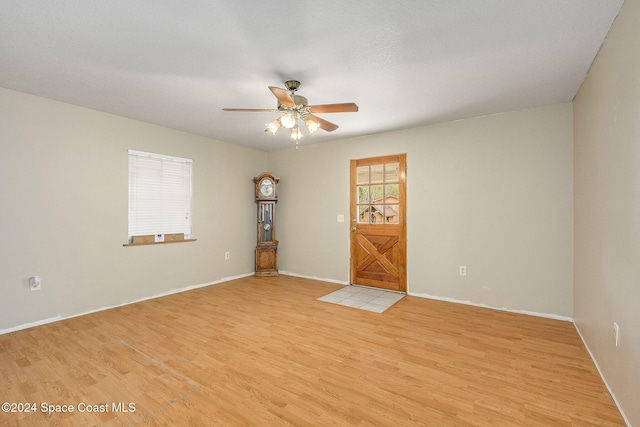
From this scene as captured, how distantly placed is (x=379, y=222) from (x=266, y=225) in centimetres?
218

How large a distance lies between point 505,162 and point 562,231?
100 centimetres

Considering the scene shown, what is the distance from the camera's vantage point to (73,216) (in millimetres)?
3250

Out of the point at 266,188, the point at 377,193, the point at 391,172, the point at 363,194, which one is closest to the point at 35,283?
the point at 266,188

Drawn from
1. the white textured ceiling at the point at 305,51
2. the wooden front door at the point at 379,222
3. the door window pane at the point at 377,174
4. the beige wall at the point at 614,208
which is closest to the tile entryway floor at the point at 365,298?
the wooden front door at the point at 379,222

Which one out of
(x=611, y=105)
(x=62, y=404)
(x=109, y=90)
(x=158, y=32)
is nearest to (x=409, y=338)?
(x=611, y=105)

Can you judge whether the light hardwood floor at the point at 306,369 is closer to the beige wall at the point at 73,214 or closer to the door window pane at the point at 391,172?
the beige wall at the point at 73,214

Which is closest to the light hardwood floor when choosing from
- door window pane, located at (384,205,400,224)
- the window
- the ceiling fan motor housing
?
door window pane, located at (384,205,400,224)

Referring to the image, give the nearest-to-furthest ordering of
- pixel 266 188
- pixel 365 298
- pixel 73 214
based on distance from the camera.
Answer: pixel 73 214, pixel 365 298, pixel 266 188

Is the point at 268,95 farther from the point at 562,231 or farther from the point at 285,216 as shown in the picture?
the point at 562,231

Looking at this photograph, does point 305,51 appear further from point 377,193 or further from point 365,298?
point 365,298

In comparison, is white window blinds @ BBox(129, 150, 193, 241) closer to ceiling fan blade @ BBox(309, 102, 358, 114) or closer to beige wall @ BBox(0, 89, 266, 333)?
beige wall @ BBox(0, 89, 266, 333)

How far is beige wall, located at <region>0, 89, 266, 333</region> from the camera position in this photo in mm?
2865

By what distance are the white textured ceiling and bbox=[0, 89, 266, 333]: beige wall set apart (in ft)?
1.22

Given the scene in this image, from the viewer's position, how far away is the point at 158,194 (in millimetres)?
4070
